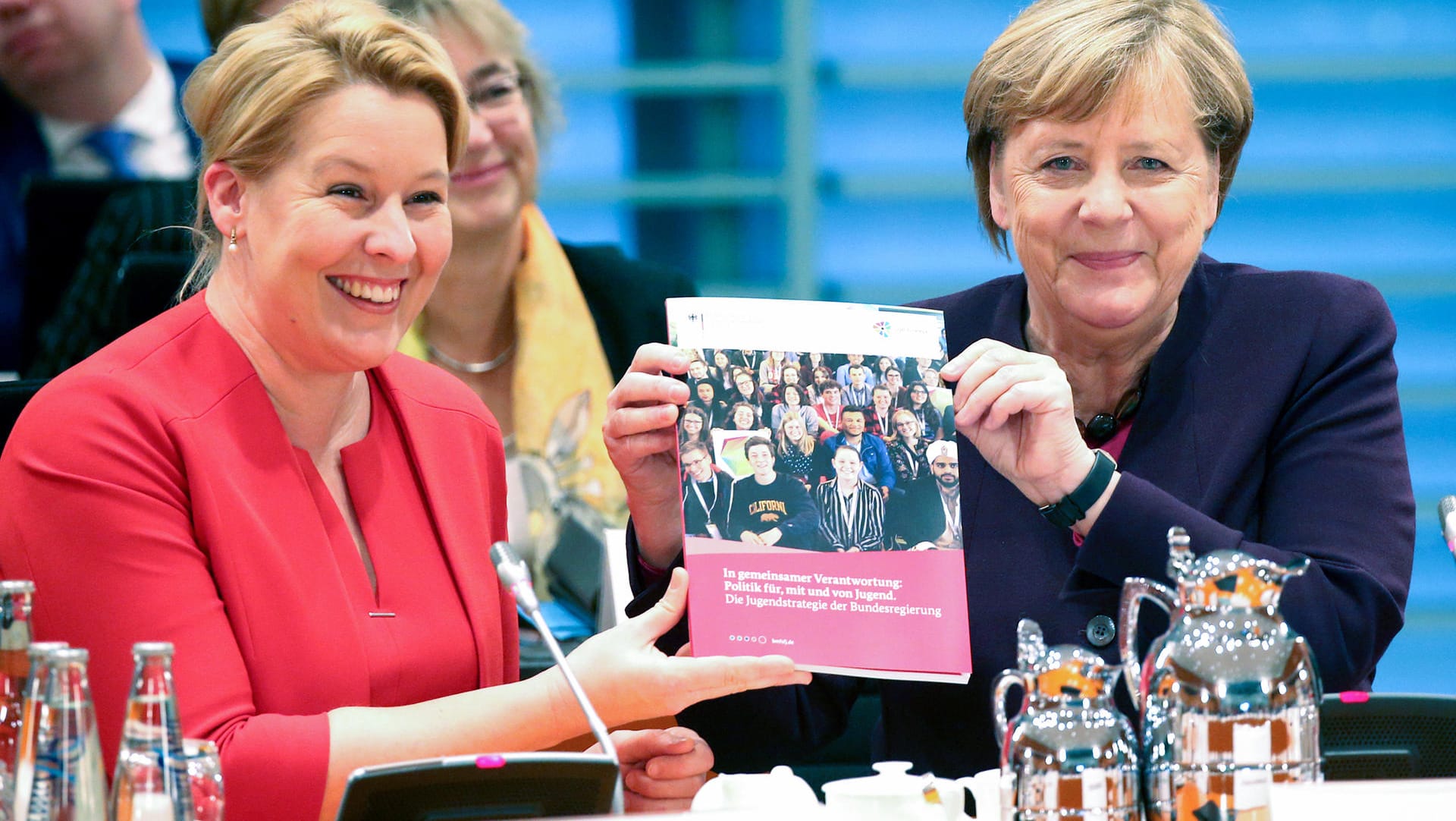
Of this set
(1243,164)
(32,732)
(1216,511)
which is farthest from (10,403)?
(1243,164)

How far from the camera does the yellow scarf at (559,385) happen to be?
3461 mm

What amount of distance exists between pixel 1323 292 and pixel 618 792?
4.04 feet

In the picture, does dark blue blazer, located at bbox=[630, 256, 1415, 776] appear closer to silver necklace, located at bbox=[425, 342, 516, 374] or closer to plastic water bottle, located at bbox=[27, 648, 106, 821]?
plastic water bottle, located at bbox=[27, 648, 106, 821]

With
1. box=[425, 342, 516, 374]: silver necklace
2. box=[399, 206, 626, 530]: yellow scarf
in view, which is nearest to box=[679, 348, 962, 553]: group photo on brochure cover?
box=[399, 206, 626, 530]: yellow scarf

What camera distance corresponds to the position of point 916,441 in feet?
5.61

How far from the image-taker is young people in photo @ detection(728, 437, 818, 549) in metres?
1.66

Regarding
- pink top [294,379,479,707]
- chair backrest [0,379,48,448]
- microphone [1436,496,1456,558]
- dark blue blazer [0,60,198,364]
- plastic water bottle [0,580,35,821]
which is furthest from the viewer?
dark blue blazer [0,60,198,364]

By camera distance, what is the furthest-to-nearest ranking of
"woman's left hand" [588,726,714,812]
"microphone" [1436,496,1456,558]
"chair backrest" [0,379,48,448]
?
"chair backrest" [0,379,48,448], "woman's left hand" [588,726,714,812], "microphone" [1436,496,1456,558]

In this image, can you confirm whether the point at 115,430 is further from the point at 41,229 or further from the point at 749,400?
the point at 41,229

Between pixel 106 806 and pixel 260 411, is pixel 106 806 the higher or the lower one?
the lower one

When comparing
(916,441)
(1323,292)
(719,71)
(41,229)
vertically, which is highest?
(719,71)

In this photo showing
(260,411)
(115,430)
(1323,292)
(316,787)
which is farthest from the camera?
(1323,292)

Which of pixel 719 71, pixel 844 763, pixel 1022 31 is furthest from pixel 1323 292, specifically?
pixel 719 71

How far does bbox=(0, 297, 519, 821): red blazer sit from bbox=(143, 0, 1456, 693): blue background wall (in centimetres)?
295
